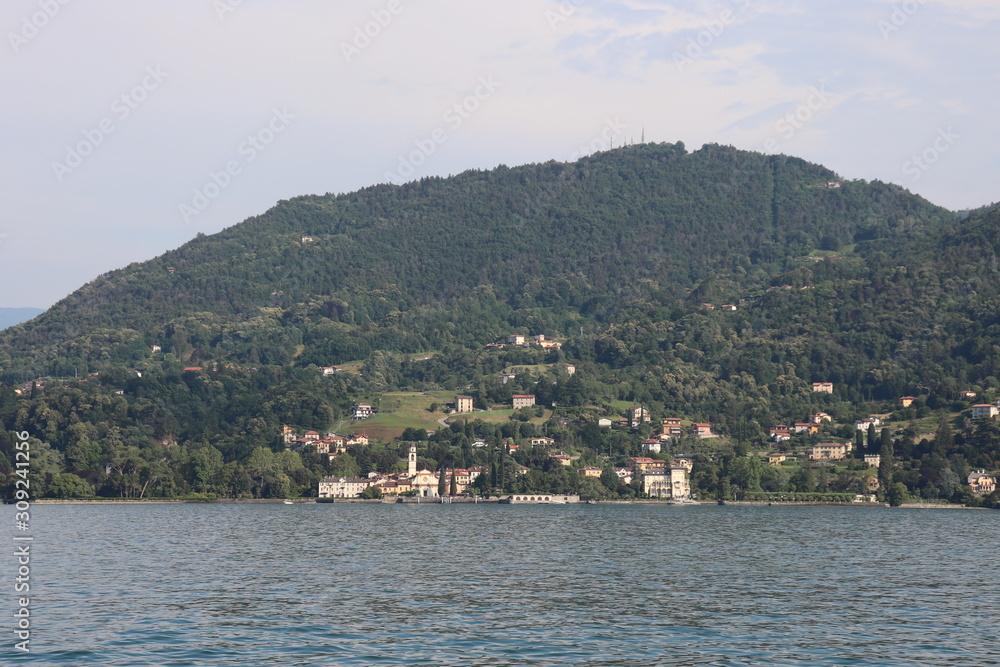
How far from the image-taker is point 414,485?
17450 cm

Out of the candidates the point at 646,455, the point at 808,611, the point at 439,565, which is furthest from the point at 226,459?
the point at 808,611

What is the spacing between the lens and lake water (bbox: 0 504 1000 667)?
3869 cm

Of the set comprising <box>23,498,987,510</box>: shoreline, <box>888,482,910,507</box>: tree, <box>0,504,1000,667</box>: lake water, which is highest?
<box>888,482,910,507</box>: tree

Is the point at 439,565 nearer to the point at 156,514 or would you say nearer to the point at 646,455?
the point at 156,514

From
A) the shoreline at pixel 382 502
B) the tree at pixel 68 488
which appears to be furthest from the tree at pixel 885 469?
the tree at pixel 68 488

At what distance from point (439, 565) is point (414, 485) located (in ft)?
362

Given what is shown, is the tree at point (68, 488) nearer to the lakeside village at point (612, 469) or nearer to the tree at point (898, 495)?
the lakeside village at point (612, 469)

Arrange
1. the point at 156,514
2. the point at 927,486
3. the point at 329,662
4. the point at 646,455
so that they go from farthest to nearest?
the point at 646,455 → the point at 927,486 → the point at 156,514 → the point at 329,662

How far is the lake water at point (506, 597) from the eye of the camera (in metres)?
38.7

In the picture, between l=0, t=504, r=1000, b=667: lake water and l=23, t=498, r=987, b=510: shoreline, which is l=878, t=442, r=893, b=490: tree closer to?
l=23, t=498, r=987, b=510: shoreline

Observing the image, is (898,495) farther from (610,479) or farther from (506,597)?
(506,597)

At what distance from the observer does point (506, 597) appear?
51.2 metres

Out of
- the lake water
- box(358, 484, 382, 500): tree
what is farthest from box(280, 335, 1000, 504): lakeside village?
the lake water

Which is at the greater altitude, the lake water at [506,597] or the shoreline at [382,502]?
the shoreline at [382,502]
